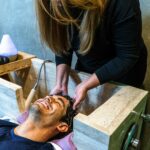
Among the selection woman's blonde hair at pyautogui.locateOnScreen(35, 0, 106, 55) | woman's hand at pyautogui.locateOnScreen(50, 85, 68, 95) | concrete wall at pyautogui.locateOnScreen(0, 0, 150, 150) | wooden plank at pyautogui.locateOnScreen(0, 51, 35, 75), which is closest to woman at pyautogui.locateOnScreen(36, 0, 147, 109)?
woman's blonde hair at pyautogui.locateOnScreen(35, 0, 106, 55)

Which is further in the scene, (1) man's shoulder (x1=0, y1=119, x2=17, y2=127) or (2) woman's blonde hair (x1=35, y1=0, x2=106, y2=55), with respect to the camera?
(1) man's shoulder (x1=0, y1=119, x2=17, y2=127)

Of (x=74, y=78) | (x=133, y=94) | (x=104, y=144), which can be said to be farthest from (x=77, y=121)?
(x=74, y=78)

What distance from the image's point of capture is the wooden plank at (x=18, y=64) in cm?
120

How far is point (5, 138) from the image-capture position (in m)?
1.01

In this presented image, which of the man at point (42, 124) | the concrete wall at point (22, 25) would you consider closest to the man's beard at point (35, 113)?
the man at point (42, 124)

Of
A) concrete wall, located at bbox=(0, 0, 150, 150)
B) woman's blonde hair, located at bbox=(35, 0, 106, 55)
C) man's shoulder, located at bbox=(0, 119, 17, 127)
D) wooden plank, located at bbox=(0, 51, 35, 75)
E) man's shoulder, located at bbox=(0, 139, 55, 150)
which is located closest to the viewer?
woman's blonde hair, located at bbox=(35, 0, 106, 55)

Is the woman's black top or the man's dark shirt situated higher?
the woman's black top

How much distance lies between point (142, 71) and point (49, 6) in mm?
483

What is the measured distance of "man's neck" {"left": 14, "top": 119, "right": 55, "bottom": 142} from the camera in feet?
3.22

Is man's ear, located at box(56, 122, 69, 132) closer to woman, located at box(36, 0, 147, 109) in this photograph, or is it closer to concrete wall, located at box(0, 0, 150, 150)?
woman, located at box(36, 0, 147, 109)

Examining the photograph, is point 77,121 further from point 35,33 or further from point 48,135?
point 35,33

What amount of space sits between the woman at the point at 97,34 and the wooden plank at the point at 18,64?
0.90ft

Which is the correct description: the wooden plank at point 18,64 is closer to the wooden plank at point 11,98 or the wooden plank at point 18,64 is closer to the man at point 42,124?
the wooden plank at point 11,98

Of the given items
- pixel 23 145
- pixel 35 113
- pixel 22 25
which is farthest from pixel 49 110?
pixel 22 25
